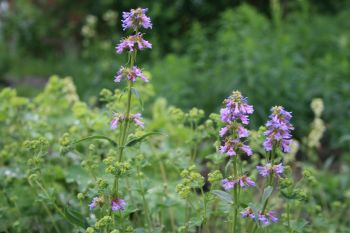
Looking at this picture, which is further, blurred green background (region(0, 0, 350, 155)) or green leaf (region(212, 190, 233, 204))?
blurred green background (region(0, 0, 350, 155))

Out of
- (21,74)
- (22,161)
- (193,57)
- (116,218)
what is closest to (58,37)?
(21,74)

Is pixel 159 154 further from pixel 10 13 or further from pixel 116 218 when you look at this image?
pixel 10 13

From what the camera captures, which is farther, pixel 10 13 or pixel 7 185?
pixel 10 13

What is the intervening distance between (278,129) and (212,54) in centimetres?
373

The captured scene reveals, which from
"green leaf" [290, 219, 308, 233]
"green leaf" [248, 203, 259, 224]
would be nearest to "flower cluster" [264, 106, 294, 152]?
"green leaf" [248, 203, 259, 224]

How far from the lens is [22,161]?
224 cm

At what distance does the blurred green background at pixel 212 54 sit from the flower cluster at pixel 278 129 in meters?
1.55

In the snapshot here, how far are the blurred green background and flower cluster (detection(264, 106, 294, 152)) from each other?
155 cm

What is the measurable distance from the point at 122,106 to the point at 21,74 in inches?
185

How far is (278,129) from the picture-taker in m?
1.50

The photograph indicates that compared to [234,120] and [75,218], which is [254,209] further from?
[75,218]

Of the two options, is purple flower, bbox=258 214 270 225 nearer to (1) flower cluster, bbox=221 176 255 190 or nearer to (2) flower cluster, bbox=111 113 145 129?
(1) flower cluster, bbox=221 176 255 190

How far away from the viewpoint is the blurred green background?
14.3ft

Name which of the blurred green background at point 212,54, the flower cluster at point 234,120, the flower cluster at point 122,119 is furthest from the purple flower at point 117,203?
the blurred green background at point 212,54
